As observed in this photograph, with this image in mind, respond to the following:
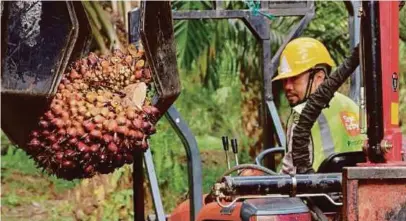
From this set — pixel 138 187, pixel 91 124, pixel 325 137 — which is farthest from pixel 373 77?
pixel 325 137

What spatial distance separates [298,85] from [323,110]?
0.26m

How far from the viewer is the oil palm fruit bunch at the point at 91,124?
2635 mm

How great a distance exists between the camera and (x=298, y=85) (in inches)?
166

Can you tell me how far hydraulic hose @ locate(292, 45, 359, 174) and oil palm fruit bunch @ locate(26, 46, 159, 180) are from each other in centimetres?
48

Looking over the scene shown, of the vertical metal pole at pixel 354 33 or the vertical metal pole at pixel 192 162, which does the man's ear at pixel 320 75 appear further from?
the vertical metal pole at pixel 192 162

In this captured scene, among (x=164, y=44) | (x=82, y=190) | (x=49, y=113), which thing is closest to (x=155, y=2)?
(x=164, y=44)

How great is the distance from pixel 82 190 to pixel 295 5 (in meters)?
3.01

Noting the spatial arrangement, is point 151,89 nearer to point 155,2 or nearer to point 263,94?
point 155,2

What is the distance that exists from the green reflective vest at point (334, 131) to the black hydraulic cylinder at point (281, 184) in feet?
3.45

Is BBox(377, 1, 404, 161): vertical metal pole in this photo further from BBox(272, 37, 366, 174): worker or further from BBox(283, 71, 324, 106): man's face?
BBox(283, 71, 324, 106): man's face

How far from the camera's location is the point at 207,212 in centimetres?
345

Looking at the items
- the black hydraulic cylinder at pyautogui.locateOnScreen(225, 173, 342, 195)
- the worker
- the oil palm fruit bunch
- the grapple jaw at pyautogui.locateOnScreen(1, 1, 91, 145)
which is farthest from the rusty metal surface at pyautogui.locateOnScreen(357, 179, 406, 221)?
the worker

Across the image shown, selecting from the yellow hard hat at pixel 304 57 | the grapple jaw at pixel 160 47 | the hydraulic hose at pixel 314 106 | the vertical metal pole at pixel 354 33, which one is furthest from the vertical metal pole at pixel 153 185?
the vertical metal pole at pixel 354 33

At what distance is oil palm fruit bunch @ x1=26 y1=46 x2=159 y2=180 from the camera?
263 cm
